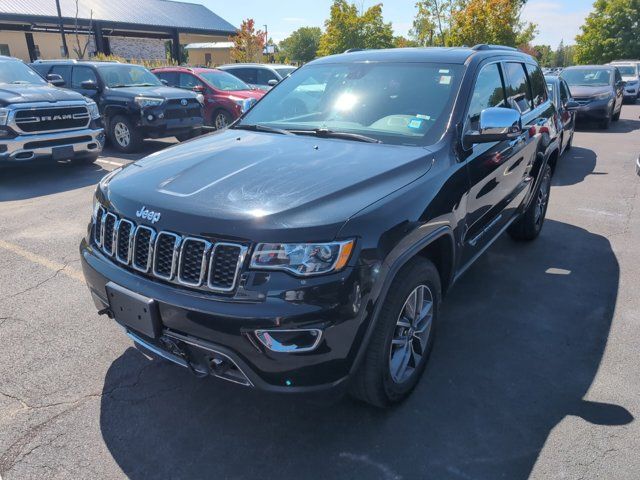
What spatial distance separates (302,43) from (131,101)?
10456 cm

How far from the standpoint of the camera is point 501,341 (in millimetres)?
3436

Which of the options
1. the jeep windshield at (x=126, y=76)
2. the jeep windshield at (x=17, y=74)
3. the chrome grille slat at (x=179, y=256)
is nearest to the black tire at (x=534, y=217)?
the chrome grille slat at (x=179, y=256)

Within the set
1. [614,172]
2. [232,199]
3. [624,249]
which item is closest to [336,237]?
[232,199]

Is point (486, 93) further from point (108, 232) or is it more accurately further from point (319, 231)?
point (108, 232)

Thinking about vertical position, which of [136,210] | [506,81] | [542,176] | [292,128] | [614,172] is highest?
[506,81]

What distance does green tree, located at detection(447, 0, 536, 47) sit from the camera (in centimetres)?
2828

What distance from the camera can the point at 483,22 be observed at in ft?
93.1

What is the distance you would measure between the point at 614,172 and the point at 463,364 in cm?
730

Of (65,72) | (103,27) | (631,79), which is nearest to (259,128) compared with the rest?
(65,72)

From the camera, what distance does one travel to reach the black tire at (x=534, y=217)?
5066 mm

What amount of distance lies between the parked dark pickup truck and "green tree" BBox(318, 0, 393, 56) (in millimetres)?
28599

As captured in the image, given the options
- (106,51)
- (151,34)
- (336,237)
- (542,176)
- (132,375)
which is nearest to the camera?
(336,237)

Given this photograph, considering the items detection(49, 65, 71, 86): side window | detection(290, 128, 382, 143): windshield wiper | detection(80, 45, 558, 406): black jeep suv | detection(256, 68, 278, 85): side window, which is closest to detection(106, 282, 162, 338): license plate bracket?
detection(80, 45, 558, 406): black jeep suv

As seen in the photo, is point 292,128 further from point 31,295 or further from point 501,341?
point 31,295
